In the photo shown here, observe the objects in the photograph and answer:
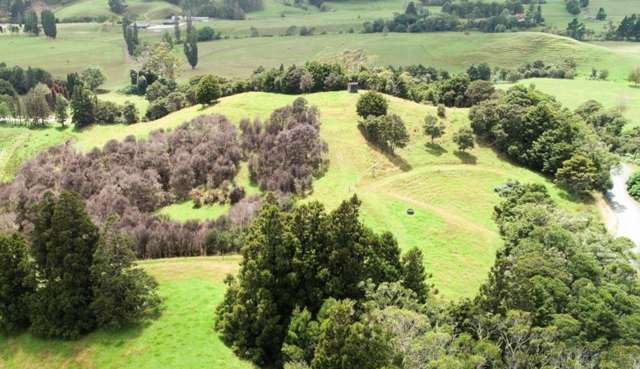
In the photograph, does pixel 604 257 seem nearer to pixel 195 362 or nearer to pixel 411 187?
pixel 411 187

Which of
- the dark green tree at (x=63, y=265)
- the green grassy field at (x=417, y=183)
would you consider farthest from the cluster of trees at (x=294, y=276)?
the green grassy field at (x=417, y=183)

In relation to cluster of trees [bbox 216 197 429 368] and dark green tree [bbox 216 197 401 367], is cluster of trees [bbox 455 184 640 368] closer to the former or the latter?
cluster of trees [bbox 216 197 429 368]

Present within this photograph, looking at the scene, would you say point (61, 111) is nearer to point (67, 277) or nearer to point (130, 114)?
point (130, 114)

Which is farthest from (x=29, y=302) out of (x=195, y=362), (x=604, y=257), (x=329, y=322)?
(x=604, y=257)

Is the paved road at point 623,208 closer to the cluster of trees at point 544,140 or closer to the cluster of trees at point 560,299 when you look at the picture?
the cluster of trees at point 544,140

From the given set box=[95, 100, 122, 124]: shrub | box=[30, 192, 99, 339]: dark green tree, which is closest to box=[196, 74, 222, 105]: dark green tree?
box=[95, 100, 122, 124]: shrub

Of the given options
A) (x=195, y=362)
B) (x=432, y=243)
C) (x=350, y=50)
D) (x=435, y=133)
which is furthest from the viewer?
(x=350, y=50)
